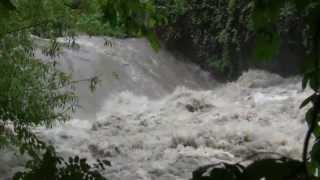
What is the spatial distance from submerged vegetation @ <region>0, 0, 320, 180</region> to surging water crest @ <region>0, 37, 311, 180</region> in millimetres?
667

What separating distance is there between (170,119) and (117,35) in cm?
320

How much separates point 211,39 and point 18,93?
24.7ft

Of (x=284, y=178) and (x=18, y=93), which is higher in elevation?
(x=284, y=178)

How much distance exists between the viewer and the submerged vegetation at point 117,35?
0.92m

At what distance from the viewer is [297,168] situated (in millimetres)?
798

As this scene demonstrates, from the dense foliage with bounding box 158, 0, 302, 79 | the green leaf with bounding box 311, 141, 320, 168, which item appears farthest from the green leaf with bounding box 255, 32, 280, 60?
the dense foliage with bounding box 158, 0, 302, 79

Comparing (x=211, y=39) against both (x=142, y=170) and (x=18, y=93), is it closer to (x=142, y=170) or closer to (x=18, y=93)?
(x=142, y=170)

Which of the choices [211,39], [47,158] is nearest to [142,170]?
[47,158]

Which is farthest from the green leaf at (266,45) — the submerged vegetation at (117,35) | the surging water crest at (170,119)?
the surging water crest at (170,119)

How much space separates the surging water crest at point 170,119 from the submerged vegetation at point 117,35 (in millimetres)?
667

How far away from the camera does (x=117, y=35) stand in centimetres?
1119

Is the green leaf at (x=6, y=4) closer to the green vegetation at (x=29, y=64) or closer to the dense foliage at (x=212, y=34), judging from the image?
the green vegetation at (x=29, y=64)

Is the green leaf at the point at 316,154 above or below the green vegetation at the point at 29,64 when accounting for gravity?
above

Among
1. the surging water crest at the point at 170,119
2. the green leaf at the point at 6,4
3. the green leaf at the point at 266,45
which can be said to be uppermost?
the green leaf at the point at 6,4
